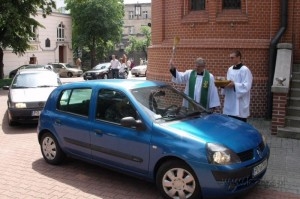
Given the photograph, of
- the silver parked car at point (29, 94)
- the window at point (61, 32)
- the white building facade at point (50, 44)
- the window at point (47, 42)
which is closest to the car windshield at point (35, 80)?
the silver parked car at point (29, 94)

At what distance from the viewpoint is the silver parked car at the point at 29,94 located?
1027cm

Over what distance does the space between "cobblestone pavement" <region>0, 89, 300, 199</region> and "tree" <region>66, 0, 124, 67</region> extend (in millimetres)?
39043

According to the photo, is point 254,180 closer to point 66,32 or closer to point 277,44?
point 277,44

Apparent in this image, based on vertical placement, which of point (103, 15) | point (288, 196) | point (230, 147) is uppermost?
point (103, 15)

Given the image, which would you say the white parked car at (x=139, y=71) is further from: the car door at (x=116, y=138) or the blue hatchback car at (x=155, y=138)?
the car door at (x=116, y=138)

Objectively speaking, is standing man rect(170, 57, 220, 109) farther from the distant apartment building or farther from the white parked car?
the distant apartment building

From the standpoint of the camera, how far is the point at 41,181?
20.3ft

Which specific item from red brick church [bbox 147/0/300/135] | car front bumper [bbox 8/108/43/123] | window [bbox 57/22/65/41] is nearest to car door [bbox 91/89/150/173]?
car front bumper [bbox 8/108/43/123]

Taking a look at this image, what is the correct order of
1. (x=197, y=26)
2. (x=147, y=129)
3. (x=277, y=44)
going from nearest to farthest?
(x=147, y=129) < (x=277, y=44) < (x=197, y=26)

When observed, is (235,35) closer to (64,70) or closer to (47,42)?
(64,70)

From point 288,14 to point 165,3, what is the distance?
3923 millimetres

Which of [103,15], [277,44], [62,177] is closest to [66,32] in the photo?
[103,15]

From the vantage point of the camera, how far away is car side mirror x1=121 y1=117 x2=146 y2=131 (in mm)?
5375

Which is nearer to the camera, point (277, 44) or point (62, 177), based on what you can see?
point (62, 177)
